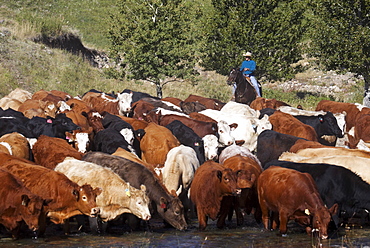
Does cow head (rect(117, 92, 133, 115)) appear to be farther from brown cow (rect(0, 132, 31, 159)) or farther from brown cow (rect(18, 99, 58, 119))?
brown cow (rect(0, 132, 31, 159))

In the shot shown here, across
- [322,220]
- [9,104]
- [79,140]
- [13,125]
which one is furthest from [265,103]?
[322,220]

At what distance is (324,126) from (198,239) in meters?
9.10

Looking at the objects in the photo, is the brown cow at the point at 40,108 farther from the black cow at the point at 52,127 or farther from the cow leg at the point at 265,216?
the cow leg at the point at 265,216

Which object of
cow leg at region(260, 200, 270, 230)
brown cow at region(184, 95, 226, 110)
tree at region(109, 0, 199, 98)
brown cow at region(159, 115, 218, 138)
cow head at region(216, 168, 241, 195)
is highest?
tree at region(109, 0, 199, 98)

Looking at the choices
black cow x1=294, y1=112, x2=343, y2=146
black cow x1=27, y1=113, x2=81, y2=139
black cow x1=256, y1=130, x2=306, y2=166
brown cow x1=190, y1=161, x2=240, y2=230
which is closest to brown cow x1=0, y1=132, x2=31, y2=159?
black cow x1=27, y1=113, x2=81, y2=139

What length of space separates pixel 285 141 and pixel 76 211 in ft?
21.4

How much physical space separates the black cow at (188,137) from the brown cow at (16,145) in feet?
13.5

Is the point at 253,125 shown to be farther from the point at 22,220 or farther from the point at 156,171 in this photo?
the point at 22,220

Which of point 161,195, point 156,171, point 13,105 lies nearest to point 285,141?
point 156,171

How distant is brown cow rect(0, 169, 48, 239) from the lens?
9.06m

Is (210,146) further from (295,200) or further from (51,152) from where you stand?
(295,200)

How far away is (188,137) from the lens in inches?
601

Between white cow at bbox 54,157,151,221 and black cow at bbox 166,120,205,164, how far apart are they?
432cm

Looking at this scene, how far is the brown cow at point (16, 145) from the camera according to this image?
1283 centimetres
